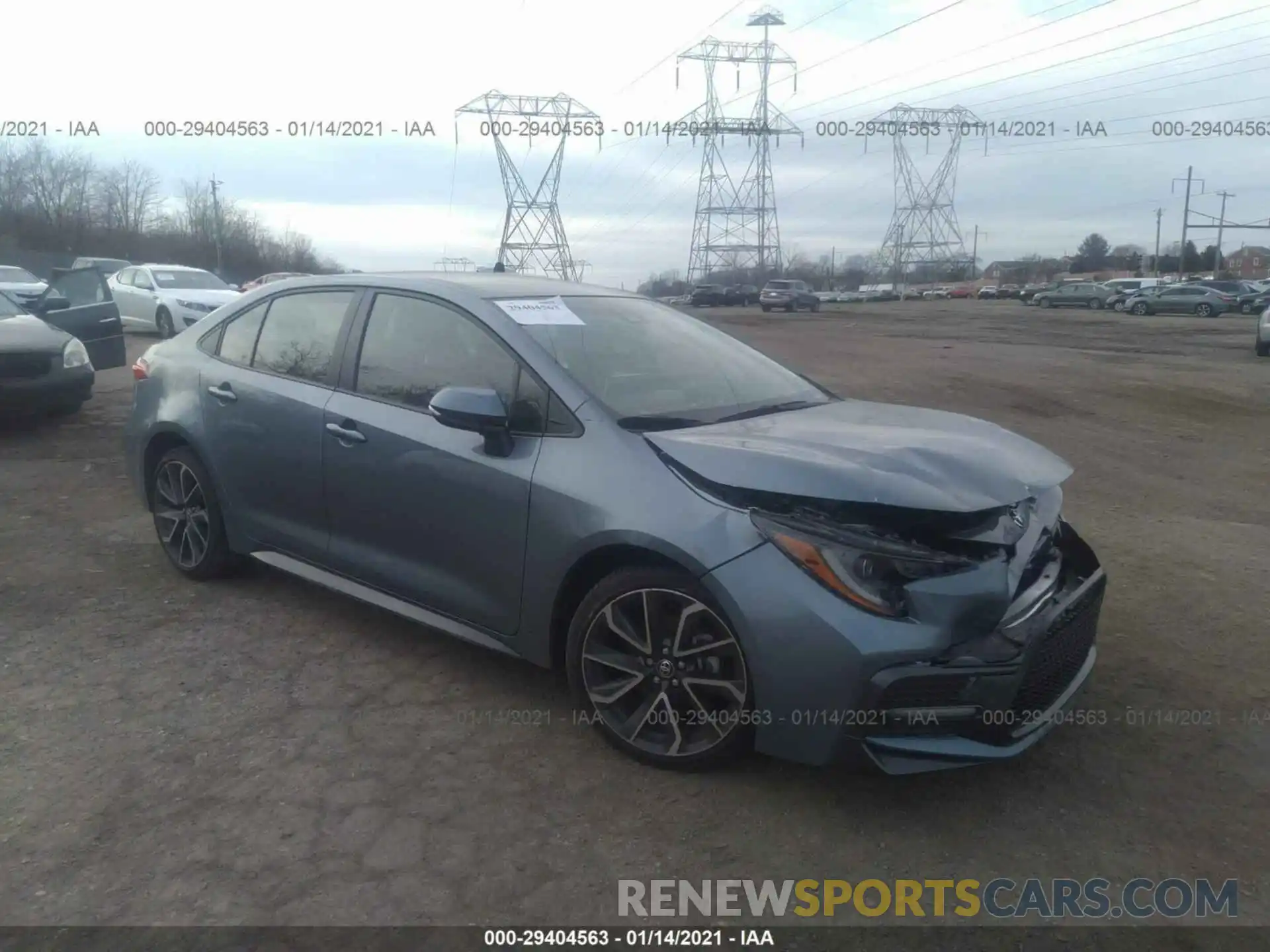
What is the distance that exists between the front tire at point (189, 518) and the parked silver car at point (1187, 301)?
1835 inches

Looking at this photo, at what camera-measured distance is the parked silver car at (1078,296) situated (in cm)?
5150

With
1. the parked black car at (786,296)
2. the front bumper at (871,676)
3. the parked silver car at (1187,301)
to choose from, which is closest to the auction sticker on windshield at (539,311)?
the front bumper at (871,676)

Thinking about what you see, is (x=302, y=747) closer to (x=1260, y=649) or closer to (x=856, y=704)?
(x=856, y=704)

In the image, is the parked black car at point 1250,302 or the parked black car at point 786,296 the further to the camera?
the parked black car at point 786,296

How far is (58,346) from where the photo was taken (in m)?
9.20

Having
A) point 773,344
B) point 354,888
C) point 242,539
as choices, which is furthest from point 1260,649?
point 773,344

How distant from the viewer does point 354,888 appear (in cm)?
275

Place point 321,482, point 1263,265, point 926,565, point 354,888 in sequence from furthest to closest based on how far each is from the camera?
point 1263,265 < point 321,482 < point 926,565 < point 354,888

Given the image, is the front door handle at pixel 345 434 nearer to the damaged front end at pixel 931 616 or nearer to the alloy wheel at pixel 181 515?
the alloy wheel at pixel 181 515

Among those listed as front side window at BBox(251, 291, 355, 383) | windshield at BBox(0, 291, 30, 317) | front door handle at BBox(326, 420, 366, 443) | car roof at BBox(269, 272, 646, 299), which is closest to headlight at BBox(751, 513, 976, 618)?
car roof at BBox(269, 272, 646, 299)

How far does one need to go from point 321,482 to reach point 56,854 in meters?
1.77

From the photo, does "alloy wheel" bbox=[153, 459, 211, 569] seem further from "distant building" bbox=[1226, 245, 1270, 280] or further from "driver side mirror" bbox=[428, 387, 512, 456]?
"distant building" bbox=[1226, 245, 1270, 280]

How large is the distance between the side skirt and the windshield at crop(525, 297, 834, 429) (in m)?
0.99

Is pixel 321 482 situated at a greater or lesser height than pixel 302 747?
greater
